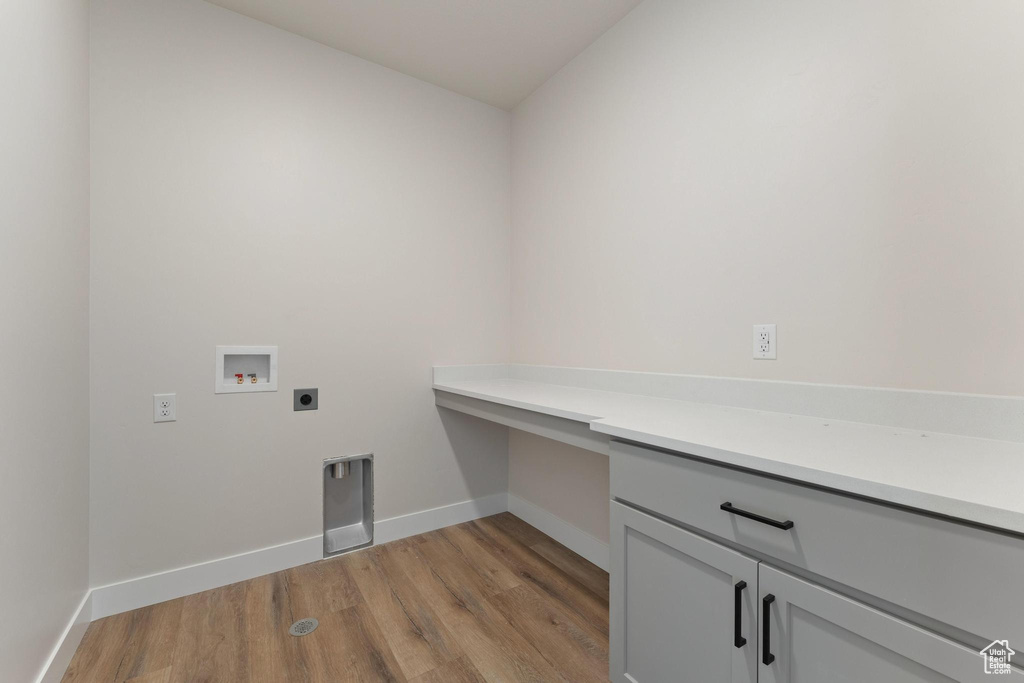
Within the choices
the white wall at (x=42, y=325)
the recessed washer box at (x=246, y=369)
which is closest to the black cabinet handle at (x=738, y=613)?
the white wall at (x=42, y=325)

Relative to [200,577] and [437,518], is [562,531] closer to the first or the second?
[437,518]

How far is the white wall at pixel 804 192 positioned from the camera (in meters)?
1.10

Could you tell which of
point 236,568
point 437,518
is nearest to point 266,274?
point 236,568

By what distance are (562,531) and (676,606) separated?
4.13 ft

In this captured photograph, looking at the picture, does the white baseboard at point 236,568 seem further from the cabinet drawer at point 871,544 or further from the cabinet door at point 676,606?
the cabinet drawer at point 871,544

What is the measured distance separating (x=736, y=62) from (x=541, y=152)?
1.16 metres

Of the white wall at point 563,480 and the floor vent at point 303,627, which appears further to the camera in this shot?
the white wall at point 563,480

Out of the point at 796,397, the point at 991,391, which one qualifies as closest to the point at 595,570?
the point at 796,397

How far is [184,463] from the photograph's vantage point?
1.91 m

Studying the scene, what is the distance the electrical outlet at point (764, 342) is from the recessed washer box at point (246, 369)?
2005 millimetres

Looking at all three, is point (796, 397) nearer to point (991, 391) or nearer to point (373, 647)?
point (991, 391)

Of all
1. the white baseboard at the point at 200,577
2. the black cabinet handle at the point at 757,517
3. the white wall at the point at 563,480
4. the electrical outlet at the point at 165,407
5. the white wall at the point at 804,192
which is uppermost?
the white wall at the point at 804,192

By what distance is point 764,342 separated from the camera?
1.52m

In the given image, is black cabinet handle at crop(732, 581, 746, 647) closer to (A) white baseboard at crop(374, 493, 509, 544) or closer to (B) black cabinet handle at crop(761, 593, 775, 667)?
(B) black cabinet handle at crop(761, 593, 775, 667)
